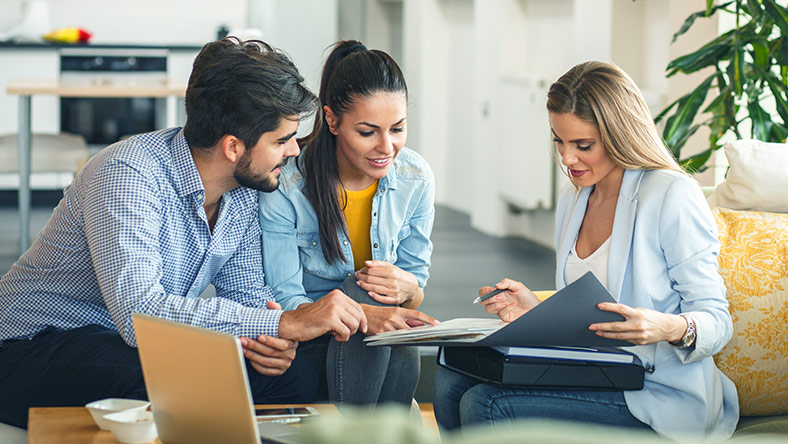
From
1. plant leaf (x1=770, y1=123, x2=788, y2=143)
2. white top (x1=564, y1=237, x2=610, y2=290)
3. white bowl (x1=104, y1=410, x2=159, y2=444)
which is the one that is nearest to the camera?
white bowl (x1=104, y1=410, x2=159, y2=444)

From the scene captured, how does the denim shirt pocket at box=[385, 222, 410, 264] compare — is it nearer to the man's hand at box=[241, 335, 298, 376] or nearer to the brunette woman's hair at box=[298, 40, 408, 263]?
the brunette woman's hair at box=[298, 40, 408, 263]

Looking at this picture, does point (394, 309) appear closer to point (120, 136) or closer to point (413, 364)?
point (413, 364)

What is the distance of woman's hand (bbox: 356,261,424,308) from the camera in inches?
76.0

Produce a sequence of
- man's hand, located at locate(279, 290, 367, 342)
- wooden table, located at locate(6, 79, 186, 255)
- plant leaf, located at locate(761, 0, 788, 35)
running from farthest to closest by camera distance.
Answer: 1. wooden table, located at locate(6, 79, 186, 255)
2. plant leaf, located at locate(761, 0, 788, 35)
3. man's hand, located at locate(279, 290, 367, 342)

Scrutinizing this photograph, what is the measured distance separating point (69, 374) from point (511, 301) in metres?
0.83


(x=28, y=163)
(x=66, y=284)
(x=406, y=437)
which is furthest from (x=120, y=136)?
(x=406, y=437)

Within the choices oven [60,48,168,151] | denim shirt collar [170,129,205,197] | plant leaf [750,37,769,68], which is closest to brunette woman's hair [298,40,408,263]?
denim shirt collar [170,129,205,197]

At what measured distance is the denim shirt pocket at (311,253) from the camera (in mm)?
2016

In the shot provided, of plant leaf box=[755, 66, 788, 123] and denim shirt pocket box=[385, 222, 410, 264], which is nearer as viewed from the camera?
denim shirt pocket box=[385, 222, 410, 264]

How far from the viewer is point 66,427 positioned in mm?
1423

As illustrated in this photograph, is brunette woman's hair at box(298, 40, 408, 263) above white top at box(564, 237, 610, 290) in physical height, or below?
above

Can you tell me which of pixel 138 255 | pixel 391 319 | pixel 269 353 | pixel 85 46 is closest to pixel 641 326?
pixel 391 319

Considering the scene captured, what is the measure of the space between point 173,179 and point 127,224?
0.15 m

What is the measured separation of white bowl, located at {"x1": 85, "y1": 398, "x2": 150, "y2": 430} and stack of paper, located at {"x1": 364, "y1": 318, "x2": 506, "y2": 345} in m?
0.41
